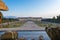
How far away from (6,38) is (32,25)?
11.2 metres

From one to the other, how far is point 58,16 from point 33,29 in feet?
11.4

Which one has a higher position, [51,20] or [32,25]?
[51,20]

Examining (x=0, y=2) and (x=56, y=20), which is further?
(x=56, y=20)

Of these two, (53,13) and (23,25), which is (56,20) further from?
(23,25)

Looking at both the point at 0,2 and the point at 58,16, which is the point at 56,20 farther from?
the point at 0,2

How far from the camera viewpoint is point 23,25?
38.6 ft

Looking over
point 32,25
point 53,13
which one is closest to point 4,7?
point 53,13

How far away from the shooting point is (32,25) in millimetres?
11672

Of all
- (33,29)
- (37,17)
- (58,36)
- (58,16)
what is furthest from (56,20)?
(58,36)

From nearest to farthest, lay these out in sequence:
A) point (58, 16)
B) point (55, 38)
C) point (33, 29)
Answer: point (55, 38)
point (58, 16)
point (33, 29)

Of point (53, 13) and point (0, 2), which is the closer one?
point (0, 2)

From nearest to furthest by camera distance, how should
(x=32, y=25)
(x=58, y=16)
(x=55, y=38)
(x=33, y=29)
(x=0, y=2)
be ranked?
(x=0, y=2) < (x=55, y=38) < (x=58, y=16) < (x=33, y=29) < (x=32, y=25)

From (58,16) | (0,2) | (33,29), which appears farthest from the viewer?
(33,29)

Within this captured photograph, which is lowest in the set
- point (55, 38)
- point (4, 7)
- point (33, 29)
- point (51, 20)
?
point (33, 29)
